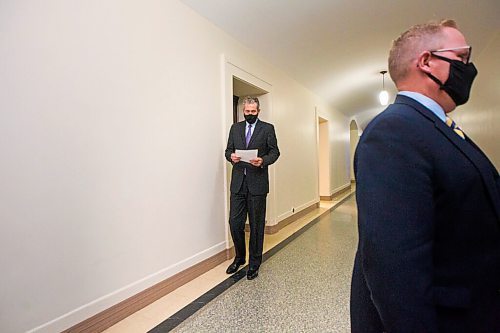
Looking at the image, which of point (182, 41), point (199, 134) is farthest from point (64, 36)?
point (199, 134)

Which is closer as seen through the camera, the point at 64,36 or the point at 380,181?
the point at 380,181

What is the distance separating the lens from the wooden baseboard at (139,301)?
5.40ft

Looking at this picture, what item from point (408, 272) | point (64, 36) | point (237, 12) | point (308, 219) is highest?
point (237, 12)

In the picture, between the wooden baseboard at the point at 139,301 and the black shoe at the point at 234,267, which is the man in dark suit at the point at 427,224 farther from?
the black shoe at the point at 234,267

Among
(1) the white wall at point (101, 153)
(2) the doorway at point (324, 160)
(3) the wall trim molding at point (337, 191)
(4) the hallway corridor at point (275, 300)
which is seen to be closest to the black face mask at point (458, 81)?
(4) the hallway corridor at point (275, 300)

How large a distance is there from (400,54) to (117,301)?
6.58ft

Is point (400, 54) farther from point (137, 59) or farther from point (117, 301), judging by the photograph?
point (117, 301)

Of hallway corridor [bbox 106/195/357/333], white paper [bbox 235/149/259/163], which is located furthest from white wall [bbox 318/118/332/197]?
white paper [bbox 235/149/259/163]

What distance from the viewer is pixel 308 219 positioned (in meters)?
4.72

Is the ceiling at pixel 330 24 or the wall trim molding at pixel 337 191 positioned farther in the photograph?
the wall trim molding at pixel 337 191

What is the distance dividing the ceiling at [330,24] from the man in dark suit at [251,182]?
2.83 feet

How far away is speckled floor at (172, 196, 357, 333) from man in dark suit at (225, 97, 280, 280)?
0.27 meters

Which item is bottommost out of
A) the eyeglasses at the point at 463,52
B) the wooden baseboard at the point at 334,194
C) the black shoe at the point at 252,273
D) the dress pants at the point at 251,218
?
the wooden baseboard at the point at 334,194

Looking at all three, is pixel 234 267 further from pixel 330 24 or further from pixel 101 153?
pixel 330 24
